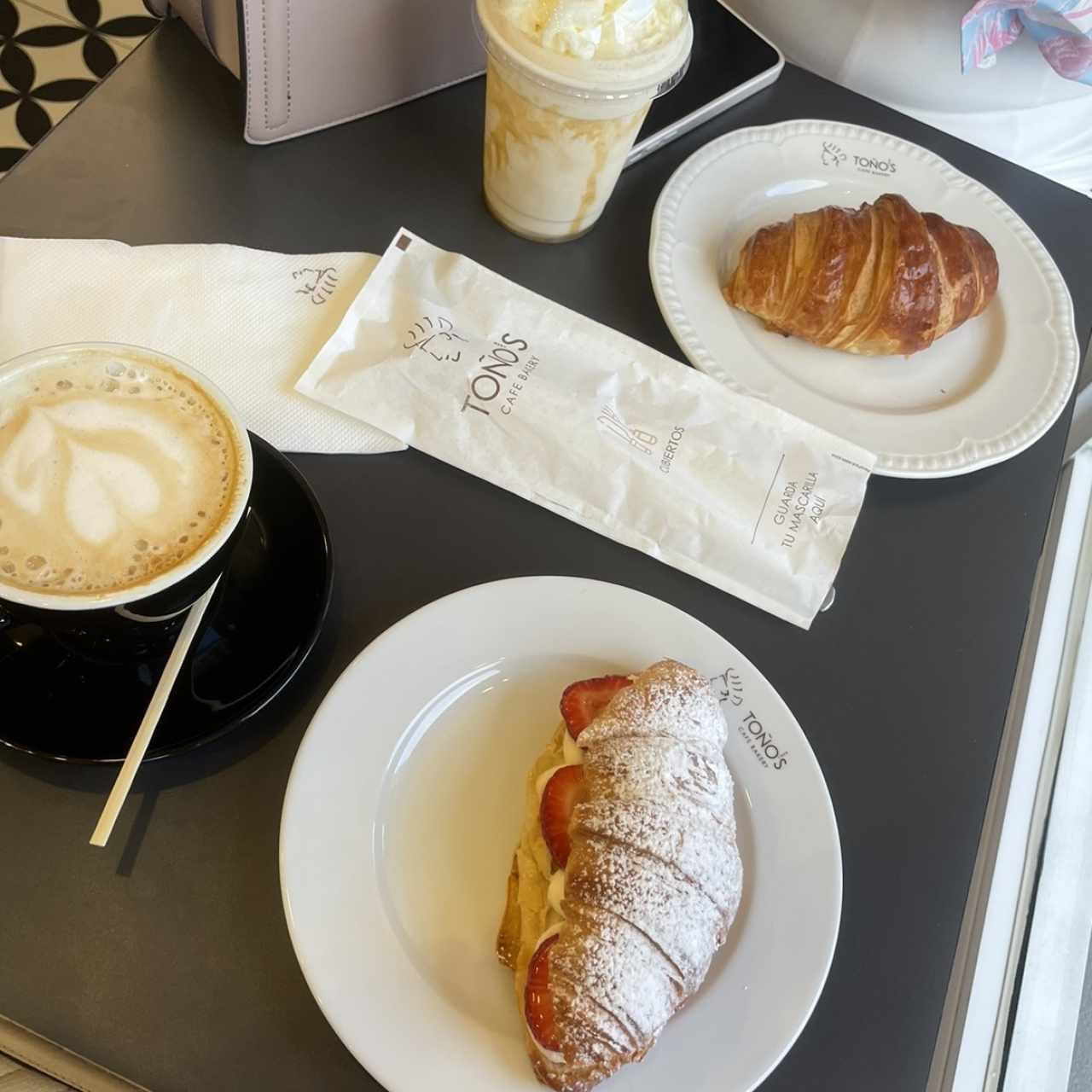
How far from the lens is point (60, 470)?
0.58m

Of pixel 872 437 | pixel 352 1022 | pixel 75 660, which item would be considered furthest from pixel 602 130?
pixel 352 1022

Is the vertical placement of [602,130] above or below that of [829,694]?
above

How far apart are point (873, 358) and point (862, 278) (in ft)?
0.27

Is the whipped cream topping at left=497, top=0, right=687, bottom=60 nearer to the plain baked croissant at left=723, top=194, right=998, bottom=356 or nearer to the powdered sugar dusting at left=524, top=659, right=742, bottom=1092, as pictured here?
the plain baked croissant at left=723, top=194, right=998, bottom=356

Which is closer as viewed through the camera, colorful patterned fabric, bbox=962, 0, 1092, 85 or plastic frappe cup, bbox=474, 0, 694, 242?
plastic frappe cup, bbox=474, 0, 694, 242

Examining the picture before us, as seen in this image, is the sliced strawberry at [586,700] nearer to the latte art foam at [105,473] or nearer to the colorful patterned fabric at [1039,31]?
the latte art foam at [105,473]

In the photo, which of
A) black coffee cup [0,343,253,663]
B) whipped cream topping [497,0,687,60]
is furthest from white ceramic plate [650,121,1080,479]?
black coffee cup [0,343,253,663]

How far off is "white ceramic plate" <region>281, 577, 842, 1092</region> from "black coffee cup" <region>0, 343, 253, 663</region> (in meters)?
0.12

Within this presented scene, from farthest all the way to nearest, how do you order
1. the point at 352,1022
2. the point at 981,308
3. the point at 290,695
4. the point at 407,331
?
1. the point at 981,308
2. the point at 407,331
3. the point at 290,695
4. the point at 352,1022

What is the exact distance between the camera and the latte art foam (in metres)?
0.57

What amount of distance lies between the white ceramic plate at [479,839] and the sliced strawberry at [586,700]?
3cm

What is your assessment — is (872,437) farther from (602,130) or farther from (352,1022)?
(352,1022)

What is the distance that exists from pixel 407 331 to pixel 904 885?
58 centimetres

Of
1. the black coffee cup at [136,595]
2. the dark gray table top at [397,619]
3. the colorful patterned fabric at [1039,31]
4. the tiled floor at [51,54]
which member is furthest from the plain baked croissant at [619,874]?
the tiled floor at [51,54]
